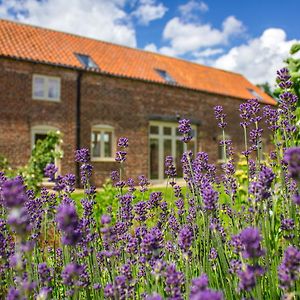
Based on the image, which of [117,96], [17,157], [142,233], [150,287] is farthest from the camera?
[117,96]

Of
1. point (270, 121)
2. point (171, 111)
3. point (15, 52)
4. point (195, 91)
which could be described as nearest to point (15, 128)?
point (15, 52)

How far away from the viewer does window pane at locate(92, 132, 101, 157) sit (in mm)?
17670

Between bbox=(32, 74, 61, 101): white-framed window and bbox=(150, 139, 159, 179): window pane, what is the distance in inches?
204

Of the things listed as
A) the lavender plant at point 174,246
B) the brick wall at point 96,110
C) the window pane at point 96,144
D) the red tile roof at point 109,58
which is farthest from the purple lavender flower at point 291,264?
the window pane at point 96,144

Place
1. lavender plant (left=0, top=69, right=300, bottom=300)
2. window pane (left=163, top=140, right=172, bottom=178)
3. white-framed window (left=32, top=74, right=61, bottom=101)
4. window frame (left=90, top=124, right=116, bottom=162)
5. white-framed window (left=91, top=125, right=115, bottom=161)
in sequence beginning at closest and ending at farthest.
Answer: lavender plant (left=0, top=69, right=300, bottom=300), white-framed window (left=32, top=74, right=61, bottom=101), window frame (left=90, top=124, right=116, bottom=162), white-framed window (left=91, top=125, right=115, bottom=161), window pane (left=163, top=140, right=172, bottom=178)

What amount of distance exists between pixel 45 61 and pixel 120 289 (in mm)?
15479

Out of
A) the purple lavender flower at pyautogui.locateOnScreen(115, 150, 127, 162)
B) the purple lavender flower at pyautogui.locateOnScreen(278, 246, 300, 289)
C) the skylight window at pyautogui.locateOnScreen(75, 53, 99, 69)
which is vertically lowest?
the purple lavender flower at pyautogui.locateOnScreen(278, 246, 300, 289)

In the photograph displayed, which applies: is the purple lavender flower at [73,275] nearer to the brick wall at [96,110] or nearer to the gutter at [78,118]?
the brick wall at [96,110]

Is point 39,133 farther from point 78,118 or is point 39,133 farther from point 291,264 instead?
point 291,264

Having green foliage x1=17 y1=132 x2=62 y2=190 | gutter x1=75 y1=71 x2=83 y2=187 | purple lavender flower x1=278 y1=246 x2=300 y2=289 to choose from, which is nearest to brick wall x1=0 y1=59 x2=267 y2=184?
gutter x1=75 y1=71 x2=83 y2=187

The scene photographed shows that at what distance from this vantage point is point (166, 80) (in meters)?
20.9

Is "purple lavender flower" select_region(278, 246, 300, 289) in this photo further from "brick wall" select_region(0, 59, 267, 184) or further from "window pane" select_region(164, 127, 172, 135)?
"window pane" select_region(164, 127, 172, 135)

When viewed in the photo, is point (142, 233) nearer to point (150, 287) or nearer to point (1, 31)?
point (150, 287)

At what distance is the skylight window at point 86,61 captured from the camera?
59.6 feet
